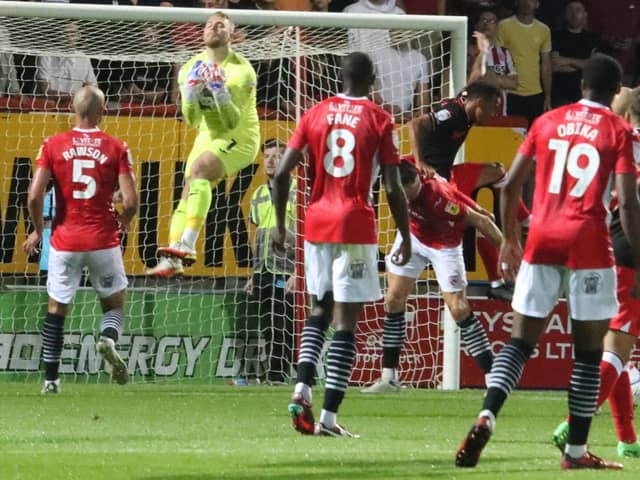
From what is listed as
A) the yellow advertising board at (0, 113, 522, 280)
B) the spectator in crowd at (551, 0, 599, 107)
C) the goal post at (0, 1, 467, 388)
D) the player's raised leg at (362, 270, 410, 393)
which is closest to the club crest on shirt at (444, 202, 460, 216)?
the player's raised leg at (362, 270, 410, 393)

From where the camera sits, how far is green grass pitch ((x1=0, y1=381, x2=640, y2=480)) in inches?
304

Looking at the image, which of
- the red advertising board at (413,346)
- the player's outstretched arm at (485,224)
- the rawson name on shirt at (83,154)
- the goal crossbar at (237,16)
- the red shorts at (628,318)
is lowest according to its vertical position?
the red advertising board at (413,346)

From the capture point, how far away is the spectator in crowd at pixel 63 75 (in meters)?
15.7

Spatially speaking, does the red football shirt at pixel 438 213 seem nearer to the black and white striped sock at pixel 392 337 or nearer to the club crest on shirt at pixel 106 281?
the black and white striped sock at pixel 392 337

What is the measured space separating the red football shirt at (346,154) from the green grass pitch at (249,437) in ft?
4.15

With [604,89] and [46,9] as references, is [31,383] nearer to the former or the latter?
[46,9]

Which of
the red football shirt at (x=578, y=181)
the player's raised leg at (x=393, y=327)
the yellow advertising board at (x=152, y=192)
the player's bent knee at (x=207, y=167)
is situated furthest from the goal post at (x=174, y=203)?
the red football shirt at (x=578, y=181)

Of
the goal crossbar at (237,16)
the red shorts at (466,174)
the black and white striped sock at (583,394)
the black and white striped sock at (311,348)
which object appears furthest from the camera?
the red shorts at (466,174)

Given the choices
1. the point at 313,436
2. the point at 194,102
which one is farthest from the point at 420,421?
the point at 194,102

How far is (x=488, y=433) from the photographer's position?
7641 millimetres

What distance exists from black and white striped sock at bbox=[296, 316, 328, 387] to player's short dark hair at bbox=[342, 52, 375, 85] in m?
1.47

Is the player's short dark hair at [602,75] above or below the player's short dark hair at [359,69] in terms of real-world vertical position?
above

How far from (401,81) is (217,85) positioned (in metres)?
4.41

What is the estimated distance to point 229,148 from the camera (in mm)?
11938
